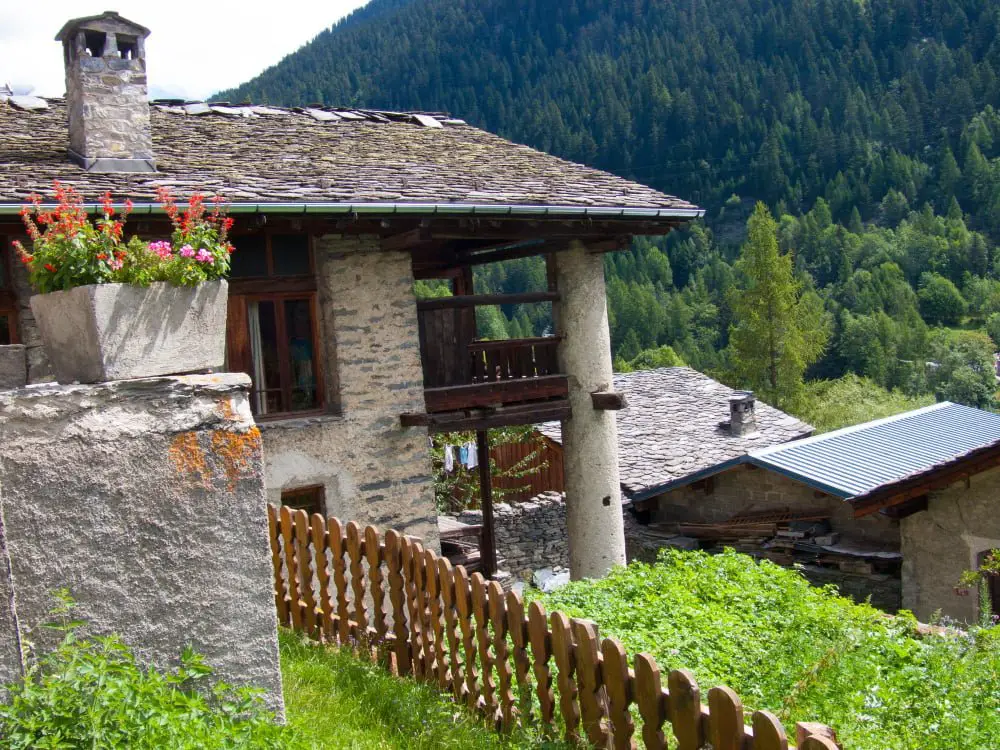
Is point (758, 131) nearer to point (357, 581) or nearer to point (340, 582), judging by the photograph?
point (340, 582)

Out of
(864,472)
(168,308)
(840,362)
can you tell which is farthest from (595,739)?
(840,362)

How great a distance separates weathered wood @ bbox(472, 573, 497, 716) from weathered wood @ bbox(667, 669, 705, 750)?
1343 mm

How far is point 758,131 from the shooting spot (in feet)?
353

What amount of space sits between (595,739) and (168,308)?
2.51 metres

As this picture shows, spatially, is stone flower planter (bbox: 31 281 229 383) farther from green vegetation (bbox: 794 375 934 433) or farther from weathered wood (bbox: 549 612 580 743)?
green vegetation (bbox: 794 375 934 433)

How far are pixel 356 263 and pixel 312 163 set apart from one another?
1.22 metres

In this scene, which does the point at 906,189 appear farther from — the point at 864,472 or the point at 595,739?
the point at 595,739

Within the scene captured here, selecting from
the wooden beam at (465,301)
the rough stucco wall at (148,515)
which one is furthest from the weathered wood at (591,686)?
the wooden beam at (465,301)

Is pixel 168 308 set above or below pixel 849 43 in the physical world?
below

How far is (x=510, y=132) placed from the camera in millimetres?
115062

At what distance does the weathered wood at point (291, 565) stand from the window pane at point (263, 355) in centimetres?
329

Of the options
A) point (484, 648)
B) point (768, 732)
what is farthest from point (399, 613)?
point (768, 732)

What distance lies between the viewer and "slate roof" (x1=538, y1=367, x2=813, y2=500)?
814 inches

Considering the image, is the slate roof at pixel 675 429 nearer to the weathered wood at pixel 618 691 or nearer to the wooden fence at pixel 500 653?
the wooden fence at pixel 500 653
